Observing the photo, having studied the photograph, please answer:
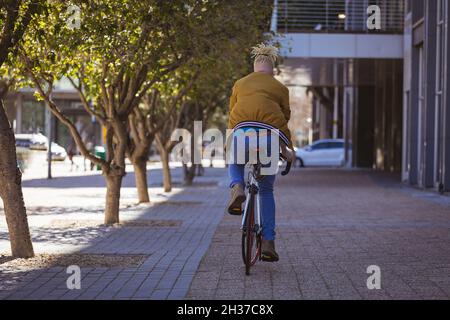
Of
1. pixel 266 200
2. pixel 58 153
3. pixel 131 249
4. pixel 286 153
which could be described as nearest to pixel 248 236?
pixel 266 200

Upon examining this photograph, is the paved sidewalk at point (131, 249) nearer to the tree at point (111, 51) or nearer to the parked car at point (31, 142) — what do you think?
the tree at point (111, 51)

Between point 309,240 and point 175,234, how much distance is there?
2060 millimetres

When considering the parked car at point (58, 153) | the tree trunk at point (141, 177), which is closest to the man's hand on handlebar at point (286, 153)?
the tree trunk at point (141, 177)

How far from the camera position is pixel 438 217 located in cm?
1584

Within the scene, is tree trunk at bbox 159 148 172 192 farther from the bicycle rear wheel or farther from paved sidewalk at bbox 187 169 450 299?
the bicycle rear wheel

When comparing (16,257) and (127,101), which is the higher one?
(127,101)

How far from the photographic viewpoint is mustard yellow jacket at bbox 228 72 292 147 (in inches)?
330

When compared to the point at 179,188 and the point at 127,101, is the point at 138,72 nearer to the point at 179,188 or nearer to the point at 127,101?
the point at 127,101

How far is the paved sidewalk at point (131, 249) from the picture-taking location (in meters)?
7.56

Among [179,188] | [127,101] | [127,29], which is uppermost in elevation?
[127,29]

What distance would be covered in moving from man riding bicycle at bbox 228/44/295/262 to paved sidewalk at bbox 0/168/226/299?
2.64 feet

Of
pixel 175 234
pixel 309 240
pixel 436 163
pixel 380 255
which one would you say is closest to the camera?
pixel 380 255

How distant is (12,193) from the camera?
31.9 ft

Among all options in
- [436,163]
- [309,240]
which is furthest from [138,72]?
[436,163]
